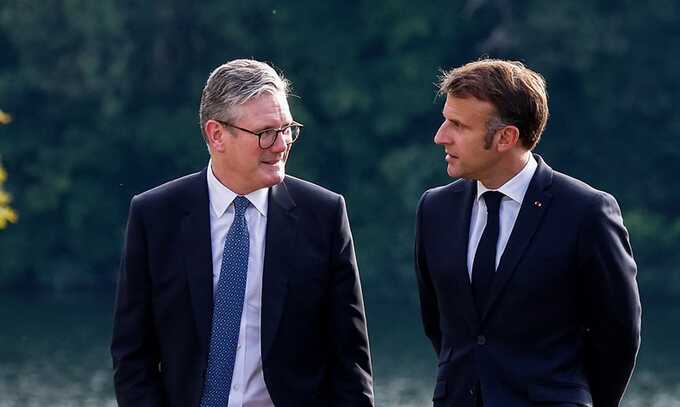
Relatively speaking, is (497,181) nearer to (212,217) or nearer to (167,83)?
(212,217)

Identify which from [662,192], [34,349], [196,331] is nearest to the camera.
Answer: [196,331]

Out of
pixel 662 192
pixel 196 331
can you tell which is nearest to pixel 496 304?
pixel 196 331

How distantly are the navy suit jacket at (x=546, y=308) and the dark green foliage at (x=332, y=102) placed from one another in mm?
31140

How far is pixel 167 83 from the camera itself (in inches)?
1582

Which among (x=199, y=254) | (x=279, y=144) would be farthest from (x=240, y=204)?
(x=279, y=144)

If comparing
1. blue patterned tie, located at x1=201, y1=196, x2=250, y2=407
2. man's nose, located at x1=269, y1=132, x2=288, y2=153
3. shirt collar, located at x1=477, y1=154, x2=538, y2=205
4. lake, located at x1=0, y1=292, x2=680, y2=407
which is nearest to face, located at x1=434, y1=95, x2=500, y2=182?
shirt collar, located at x1=477, y1=154, x2=538, y2=205

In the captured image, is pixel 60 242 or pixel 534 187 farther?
pixel 60 242

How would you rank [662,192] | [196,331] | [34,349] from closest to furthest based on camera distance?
[196,331] < [34,349] < [662,192]

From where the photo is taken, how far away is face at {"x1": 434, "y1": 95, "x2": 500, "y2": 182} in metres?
5.59

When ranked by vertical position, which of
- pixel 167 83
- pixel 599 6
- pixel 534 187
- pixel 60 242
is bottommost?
pixel 60 242

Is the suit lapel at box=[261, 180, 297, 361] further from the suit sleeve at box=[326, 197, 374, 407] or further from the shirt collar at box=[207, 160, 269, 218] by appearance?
the suit sleeve at box=[326, 197, 374, 407]

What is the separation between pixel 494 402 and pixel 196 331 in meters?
0.99

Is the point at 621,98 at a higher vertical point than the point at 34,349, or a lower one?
higher

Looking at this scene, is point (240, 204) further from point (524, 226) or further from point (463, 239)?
point (524, 226)
